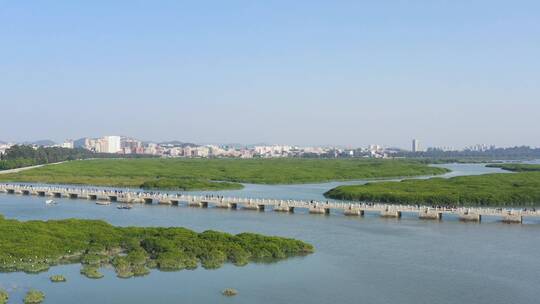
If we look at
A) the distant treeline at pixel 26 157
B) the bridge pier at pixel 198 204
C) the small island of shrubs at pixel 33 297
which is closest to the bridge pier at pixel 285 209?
the bridge pier at pixel 198 204

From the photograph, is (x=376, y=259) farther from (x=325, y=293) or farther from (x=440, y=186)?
(x=440, y=186)

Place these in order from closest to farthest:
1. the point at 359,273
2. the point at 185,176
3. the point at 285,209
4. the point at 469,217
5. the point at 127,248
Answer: the point at 359,273
the point at 127,248
the point at 469,217
the point at 285,209
the point at 185,176

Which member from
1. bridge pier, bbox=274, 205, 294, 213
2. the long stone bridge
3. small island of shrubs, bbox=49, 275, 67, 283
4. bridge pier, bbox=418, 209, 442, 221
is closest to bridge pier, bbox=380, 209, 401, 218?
the long stone bridge

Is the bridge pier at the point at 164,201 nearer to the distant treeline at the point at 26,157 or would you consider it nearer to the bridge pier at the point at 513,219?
the bridge pier at the point at 513,219

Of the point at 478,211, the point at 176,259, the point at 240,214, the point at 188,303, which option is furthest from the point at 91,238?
the point at 478,211

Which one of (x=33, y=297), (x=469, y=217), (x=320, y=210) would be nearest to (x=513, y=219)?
(x=469, y=217)

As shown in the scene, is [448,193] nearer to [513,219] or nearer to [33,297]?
[513,219]

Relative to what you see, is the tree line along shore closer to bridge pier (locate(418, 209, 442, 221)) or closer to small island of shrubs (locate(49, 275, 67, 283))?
bridge pier (locate(418, 209, 442, 221))
